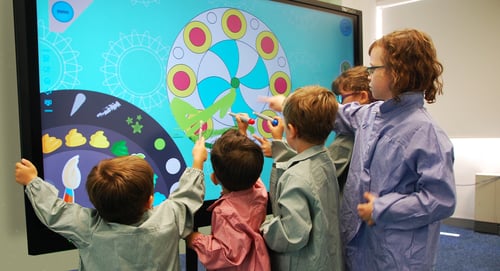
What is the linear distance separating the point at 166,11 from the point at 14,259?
112cm

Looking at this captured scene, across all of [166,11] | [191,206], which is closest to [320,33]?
[166,11]

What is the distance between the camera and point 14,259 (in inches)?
61.7

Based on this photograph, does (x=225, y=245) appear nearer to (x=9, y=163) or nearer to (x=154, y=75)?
(x=154, y=75)

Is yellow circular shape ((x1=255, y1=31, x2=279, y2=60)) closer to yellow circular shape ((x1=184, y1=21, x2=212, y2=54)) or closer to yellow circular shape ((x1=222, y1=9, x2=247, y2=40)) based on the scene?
yellow circular shape ((x1=222, y1=9, x2=247, y2=40))

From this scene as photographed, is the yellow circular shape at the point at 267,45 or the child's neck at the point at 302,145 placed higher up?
the yellow circular shape at the point at 267,45

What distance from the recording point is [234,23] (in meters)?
1.69

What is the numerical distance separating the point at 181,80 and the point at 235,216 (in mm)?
584

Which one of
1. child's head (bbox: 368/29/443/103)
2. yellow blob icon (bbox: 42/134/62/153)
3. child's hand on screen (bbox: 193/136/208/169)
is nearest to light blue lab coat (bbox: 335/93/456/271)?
child's head (bbox: 368/29/443/103)

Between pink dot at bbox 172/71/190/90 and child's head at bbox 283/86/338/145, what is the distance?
439 millimetres

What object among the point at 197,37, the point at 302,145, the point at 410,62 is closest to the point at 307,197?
the point at 302,145

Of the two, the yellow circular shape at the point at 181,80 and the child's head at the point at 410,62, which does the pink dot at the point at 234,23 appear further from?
the child's head at the point at 410,62

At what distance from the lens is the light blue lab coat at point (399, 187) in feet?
3.82

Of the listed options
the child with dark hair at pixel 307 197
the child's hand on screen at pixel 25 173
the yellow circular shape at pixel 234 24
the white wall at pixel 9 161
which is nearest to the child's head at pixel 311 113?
the child with dark hair at pixel 307 197

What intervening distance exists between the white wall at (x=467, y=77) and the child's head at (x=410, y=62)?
11.0 feet
